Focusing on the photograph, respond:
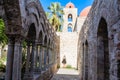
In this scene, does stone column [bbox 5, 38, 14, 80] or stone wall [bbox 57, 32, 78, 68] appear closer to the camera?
stone column [bbox 5, 38, 14, 80]

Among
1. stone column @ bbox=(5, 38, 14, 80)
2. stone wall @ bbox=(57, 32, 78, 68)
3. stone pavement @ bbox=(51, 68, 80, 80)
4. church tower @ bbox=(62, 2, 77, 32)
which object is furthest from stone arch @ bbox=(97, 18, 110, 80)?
church tower @ bbox=(62, 2, 77, 32)

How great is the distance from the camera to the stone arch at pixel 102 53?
5461 millimetres

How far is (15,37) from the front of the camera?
4.76 m

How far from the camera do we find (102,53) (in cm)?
558

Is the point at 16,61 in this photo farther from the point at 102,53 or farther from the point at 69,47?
the point at 69,47

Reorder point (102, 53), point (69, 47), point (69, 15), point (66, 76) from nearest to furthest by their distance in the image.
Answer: point (102, 53)
point (66, 76)
point (69, 47)
point (69, 15)

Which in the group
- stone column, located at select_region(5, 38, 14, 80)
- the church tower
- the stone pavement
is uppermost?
the church tower

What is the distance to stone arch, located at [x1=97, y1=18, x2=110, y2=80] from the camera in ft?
17.9

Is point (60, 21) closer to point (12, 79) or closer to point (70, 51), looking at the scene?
point (70, 51)

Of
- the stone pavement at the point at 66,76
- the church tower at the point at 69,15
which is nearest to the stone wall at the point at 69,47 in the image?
the stone pavement at the point at 66,76

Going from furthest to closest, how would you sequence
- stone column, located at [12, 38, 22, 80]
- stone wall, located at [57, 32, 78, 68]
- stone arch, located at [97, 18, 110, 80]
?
stone wall, located at [57, 32, 78, 68]
stone arch, located at [97, 18, 110, 80]
stone column, located at [12, 38, 22, 80]

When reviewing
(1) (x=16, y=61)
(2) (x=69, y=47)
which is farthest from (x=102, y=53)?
(2) (x=69, y=47)

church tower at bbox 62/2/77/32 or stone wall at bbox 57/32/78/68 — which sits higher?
church tower at bbox 62/2/77/32

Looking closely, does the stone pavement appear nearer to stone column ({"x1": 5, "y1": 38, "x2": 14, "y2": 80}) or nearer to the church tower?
stone column ({"x1": 5, "y1": 38, "x2": 14, "y2": 80})
